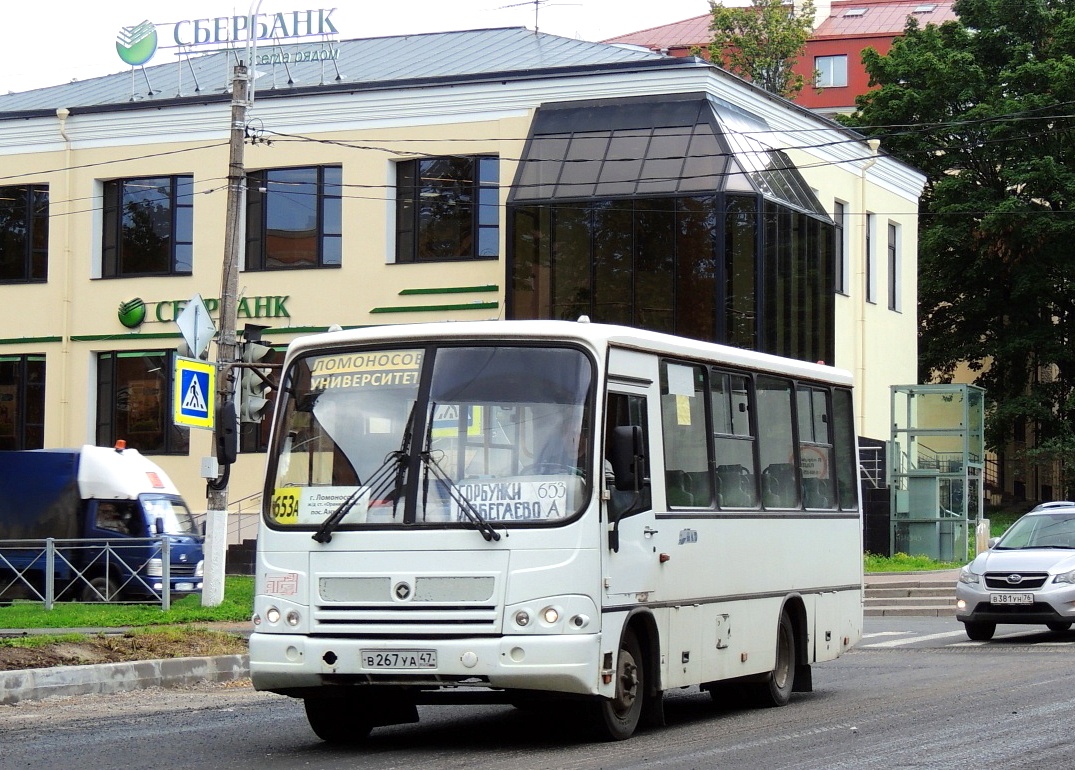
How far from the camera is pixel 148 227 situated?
3894 centimetres

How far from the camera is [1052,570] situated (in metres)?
20.4

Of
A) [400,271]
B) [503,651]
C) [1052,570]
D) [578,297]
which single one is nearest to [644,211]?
[578,297]

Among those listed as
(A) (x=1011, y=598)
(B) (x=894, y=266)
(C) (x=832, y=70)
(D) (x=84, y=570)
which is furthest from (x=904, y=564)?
(C) (x=832, y=70)

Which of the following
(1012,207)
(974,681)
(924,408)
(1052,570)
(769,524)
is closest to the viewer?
(769,524)

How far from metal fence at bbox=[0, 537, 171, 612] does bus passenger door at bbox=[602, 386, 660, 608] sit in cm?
1515

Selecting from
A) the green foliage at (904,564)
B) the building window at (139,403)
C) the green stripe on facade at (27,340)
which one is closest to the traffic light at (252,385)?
the green foliage at (904,564)

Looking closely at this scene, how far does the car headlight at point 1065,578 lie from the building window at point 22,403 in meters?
25.5

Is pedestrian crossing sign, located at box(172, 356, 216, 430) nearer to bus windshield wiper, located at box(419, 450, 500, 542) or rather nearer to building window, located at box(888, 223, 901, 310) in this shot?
bus windshield wiper, located at box(419, 450, 500, 542)

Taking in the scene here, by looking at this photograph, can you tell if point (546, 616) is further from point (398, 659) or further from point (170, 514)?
point (170, 514)

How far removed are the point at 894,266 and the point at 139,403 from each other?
19419mm

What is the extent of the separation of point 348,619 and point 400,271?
2665 centimetres

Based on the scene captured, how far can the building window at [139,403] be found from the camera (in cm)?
3834

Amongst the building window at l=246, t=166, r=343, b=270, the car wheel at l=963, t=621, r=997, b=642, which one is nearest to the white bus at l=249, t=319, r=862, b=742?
the car wheel at l=963, t=621, r=997, b=642

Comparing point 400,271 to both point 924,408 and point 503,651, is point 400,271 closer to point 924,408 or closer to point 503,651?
point 924,408
